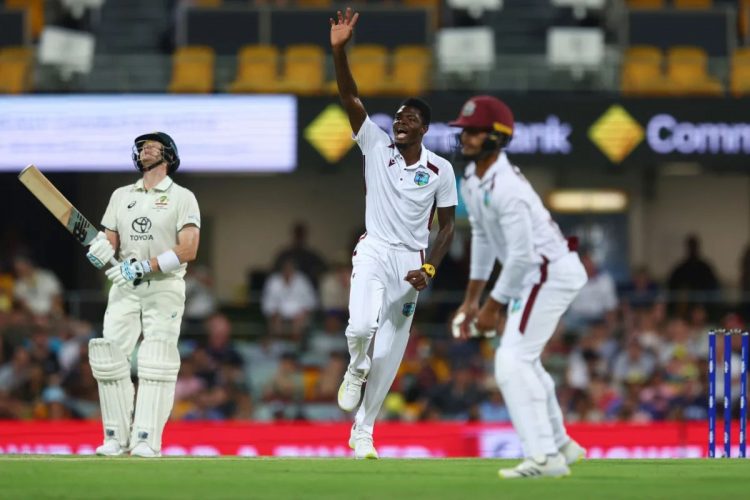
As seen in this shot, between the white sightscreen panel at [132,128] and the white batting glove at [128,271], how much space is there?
8535 mm

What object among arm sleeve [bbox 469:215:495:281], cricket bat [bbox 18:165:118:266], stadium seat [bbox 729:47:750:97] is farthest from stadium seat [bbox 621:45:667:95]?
arm sleeve [bbox 469:215:495:281]

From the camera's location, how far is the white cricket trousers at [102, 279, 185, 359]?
10492 millimetres

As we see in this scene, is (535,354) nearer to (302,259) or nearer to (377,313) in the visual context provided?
(377,313)

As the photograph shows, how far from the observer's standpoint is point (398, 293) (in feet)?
33.8

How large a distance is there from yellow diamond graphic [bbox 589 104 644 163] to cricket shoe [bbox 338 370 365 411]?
9.31 m

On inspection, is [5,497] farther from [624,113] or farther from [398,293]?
[624,113]

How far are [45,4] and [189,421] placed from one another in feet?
22.3

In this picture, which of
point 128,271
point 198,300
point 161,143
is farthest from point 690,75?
point 128,271

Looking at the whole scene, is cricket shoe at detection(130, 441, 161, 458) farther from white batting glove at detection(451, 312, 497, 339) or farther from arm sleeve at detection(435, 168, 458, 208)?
white batting glove at detection(451, 312, 497, 339)

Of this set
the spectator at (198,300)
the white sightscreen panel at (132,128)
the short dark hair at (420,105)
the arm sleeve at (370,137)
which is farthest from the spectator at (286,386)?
the short dark hair at (420,105)

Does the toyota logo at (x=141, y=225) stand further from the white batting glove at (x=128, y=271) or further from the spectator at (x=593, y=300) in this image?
the spectator at (x=593, y=300)

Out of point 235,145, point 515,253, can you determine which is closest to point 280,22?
point 235,145

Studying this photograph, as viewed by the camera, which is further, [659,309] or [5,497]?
[659,309]

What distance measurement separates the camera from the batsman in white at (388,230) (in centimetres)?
1014
